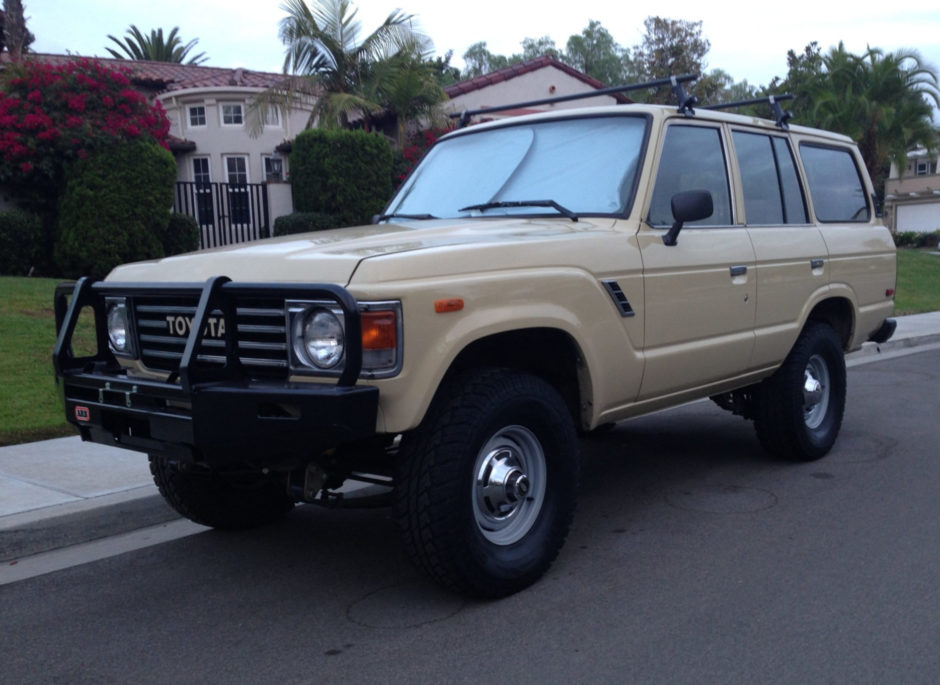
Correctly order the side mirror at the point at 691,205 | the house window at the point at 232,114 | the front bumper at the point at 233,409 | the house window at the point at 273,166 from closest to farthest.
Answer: the front bumper at the point at 233,409 → the side mirror at the point at 691,205 → the house window at the point at 232,114 → the house window at the point at 273,166

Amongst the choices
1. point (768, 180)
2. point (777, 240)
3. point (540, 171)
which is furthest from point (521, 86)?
point (540, 171)

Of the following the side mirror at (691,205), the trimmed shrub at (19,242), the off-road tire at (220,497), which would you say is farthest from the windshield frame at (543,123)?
the trimmed shrub at (19,242)

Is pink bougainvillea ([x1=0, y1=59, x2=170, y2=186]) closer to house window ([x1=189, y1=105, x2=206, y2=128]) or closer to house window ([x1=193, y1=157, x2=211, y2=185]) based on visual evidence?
house window ([x1=189, y1=105, x2=206, y2=128])

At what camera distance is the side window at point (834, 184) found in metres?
6.27

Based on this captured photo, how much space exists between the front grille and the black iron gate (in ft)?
38.5

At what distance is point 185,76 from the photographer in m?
30.6

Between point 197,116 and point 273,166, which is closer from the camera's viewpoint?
point 197,116

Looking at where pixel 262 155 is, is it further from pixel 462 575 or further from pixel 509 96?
pixel 462 575

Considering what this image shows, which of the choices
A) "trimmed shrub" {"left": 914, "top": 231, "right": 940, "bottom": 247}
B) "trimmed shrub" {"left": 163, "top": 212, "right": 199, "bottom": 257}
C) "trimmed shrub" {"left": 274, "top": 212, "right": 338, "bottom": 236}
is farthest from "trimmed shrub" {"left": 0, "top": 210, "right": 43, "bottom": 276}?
"trimmed shrub" {"left": 914, "top": 231, "right": 940, "bottom": 247}

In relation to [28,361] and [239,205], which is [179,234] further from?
[28,361]

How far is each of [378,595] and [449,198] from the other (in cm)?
218

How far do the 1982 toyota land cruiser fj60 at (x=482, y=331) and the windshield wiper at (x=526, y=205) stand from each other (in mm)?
13

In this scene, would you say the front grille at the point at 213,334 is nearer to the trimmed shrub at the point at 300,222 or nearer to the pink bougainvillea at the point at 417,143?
the trimmed shrub at the point at 300,222

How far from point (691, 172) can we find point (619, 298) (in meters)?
1.18
